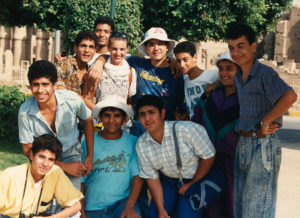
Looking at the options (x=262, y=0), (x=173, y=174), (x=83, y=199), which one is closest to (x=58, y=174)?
(x=83, y=199)

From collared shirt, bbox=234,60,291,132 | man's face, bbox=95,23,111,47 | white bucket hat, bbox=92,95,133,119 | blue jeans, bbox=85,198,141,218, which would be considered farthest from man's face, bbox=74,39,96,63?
collared shirt, bbox=234,60,291,132

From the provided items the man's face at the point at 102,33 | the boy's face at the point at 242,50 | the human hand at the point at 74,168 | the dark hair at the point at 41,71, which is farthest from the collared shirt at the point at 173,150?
the man's face at the point at 102,33

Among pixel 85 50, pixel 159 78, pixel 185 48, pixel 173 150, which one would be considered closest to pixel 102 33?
pixel 85 50

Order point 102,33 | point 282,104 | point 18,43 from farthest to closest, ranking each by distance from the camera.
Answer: point 18,43 < point 102,33 < point 282,104

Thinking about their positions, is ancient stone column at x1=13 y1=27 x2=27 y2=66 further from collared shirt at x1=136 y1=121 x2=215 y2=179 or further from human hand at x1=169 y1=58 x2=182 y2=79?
collared shirt at x1=136 y1=121 x2=215 y2=179

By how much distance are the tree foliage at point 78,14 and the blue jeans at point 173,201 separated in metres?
4.73

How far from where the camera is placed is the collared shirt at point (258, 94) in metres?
3.03

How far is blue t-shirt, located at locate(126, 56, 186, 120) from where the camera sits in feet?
14.7

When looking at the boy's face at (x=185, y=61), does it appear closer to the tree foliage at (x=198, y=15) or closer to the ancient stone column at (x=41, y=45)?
the tree foliage at (x=198, y=15)

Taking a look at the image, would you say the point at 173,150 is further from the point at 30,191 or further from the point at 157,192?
the point at 30,191

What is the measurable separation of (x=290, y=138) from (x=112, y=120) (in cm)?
899

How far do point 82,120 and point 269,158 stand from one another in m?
1.81

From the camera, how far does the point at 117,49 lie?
14.5 ft

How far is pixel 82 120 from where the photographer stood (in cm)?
398
